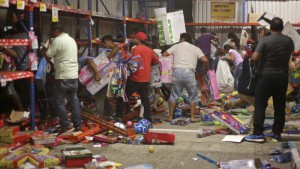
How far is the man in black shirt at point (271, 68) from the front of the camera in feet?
23.6

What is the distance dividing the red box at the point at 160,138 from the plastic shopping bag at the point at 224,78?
17.8ft

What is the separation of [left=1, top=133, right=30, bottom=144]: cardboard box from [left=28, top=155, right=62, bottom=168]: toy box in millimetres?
1075

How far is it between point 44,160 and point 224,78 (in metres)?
7.28

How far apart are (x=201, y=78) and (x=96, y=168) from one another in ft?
19.7

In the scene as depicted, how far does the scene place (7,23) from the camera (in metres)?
8.55

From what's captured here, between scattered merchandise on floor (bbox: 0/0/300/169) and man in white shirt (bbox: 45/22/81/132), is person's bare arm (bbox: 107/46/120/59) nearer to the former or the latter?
scattered merchandise on floor (bbox: 0/0/300/169)

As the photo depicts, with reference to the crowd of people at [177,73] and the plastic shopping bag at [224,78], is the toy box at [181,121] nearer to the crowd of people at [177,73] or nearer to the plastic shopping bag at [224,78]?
the crowd of people at [177,73]

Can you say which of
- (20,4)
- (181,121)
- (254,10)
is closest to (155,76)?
(181,121)

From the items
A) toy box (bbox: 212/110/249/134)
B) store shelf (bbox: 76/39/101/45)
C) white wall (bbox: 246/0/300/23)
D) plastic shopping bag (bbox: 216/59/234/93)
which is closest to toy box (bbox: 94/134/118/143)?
toy box (bbox: 212/110/249/134)

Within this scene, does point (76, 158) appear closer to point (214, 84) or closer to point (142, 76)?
point (142, 76)

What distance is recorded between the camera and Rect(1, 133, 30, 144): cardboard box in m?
7.18

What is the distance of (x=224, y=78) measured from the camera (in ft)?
40.7

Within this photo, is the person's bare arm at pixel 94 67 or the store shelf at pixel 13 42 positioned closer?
the store shelf at pixel 13 42

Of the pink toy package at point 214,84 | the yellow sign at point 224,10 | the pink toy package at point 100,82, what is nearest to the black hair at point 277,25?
the pink toy package at point 100,82
